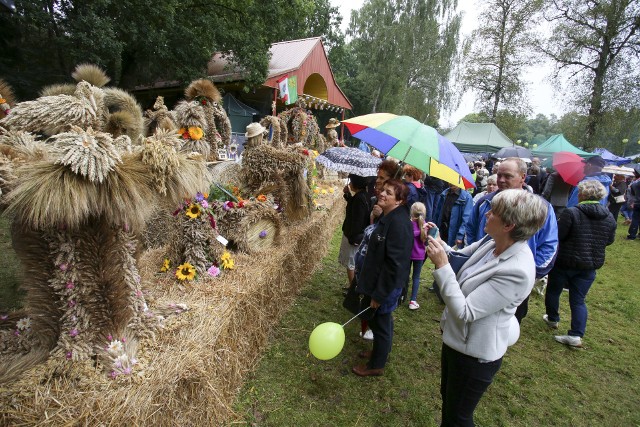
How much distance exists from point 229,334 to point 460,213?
355 centimetres

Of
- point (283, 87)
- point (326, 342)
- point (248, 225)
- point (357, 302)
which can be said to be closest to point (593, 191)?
point (357, 302)

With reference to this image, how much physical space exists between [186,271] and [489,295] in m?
2.44

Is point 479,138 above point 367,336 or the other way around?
above

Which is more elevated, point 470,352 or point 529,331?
point 470,352

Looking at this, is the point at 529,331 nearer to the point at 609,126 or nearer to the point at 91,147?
the point at 91,147

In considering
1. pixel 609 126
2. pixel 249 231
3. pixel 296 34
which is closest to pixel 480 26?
pixel 609 126

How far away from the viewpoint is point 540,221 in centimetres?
168

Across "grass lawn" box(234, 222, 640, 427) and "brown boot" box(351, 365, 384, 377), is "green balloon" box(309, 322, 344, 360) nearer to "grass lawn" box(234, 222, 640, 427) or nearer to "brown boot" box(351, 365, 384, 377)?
"grass lawn" box(234, 222, 640, 427)

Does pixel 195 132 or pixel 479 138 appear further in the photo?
pixel 479 138

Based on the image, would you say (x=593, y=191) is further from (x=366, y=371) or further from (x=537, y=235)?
(x=366, y=371)

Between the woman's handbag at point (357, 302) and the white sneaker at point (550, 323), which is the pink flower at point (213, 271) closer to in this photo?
the woman's handbag at point (357, 302)

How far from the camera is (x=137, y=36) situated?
9.61 meters

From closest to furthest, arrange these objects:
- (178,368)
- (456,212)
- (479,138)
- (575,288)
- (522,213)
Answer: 1. (522,213)
2. (178,368)
3. (575,288)
4. (456,212)
5. (479,138)

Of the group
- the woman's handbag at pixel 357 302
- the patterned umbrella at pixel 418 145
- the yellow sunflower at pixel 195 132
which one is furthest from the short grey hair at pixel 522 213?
the yellow sunflower at pixel 195 132
